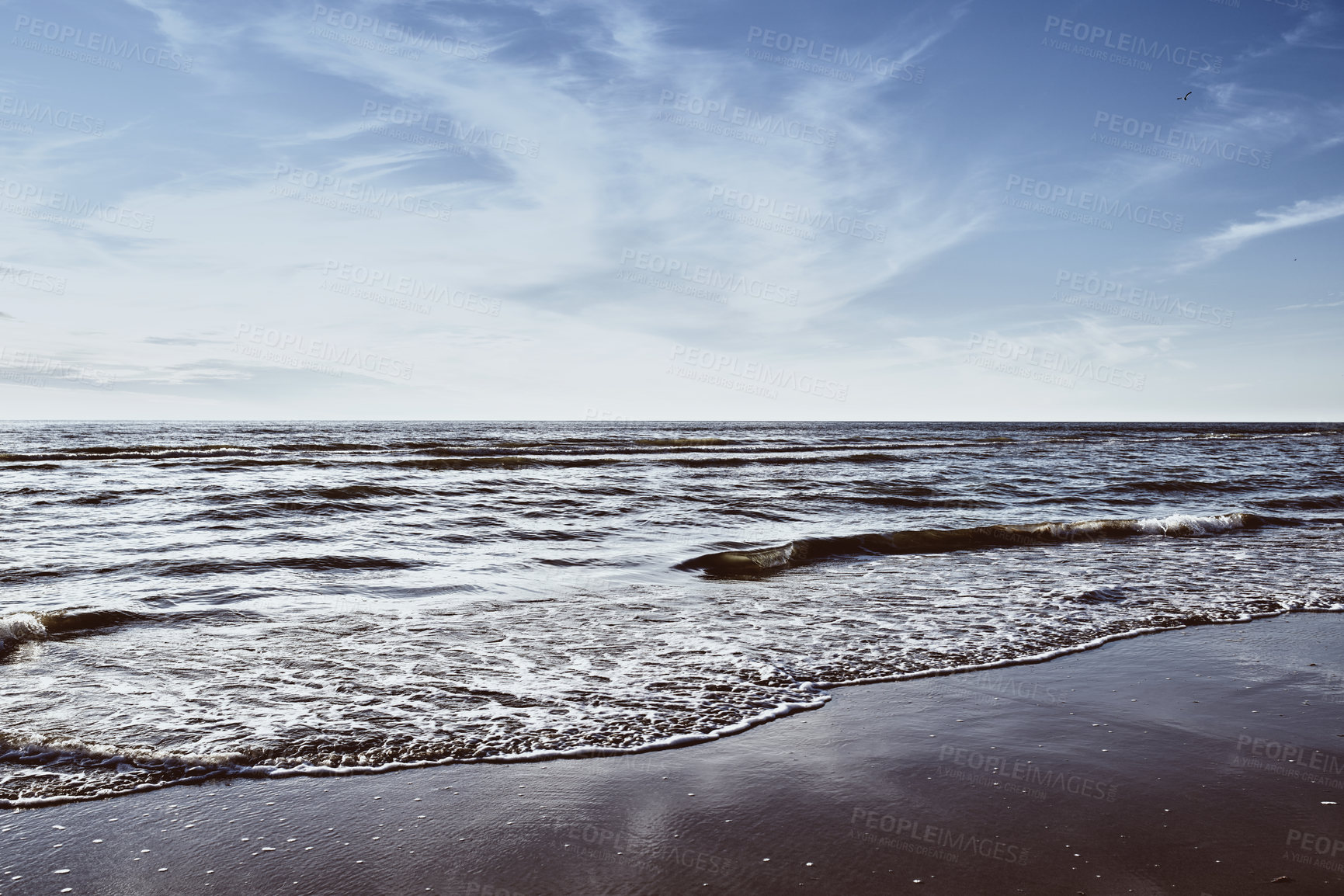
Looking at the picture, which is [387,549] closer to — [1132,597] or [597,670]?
[597,670]

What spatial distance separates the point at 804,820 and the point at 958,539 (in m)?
9.87

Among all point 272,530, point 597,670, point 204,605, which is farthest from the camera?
point 272,530

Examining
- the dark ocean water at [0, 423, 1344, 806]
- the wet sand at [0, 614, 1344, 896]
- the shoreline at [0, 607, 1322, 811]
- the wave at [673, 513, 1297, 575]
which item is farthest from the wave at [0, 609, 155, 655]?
the wave at [673, 513, 1297, 575]

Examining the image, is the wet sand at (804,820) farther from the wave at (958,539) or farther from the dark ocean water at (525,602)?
the wave at (958,539)

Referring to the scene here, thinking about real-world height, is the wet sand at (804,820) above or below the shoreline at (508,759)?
above

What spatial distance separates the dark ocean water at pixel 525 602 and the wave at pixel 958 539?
70 mm

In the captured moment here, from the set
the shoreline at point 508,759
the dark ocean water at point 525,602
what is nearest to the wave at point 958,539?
the dark ocean water at point 525,602

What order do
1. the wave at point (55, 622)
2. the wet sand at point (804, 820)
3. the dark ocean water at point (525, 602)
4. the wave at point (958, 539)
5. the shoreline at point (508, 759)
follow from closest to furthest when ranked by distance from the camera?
1. the wet sand at point (804, 820)
2. the shoreline at point (508, 759)
3. the dark ocean water at point (525, 602)
4. the wave at point (55, 622)
5. the wave at point (958, 539)

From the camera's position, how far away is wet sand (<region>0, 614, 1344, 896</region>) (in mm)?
2771

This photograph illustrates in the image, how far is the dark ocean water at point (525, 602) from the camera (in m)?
4.24

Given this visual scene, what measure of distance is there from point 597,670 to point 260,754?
212 centimetres

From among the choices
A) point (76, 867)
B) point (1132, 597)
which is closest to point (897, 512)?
point (1132, 597)

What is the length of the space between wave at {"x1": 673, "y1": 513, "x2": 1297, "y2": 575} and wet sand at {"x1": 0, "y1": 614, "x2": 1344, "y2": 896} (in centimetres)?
535

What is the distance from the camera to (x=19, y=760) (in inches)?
146
